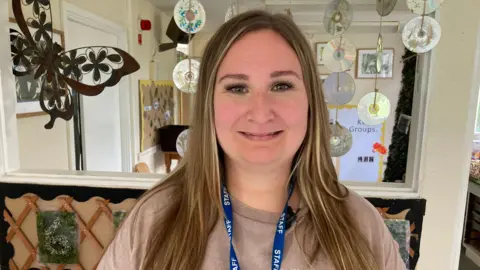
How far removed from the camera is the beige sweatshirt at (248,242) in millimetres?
717

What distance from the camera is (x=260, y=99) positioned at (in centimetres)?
68

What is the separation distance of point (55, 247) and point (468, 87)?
132cm

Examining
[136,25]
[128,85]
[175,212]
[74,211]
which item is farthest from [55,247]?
[136,25]

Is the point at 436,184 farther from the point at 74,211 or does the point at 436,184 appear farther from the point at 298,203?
the point at 74,211

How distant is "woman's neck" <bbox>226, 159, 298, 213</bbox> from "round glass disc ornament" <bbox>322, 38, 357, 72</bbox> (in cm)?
35

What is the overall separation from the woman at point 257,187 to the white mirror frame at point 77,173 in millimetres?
304

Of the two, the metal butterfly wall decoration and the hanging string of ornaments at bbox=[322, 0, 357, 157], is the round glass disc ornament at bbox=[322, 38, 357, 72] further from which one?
the metal butterfly wall decoration

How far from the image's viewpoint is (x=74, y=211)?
1.17 m

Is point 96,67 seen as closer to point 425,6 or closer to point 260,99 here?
point 260,99

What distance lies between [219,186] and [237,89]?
0.21 m

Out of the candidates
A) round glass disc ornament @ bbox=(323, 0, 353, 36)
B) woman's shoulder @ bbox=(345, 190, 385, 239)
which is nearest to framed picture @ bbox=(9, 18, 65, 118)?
round glass disc ornament @ bbox=(323, 0, 353, 36)

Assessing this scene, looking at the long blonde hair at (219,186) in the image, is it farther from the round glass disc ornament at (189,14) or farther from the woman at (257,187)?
the round glass disc ornament at (189,14)

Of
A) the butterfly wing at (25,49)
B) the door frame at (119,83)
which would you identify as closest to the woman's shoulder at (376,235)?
the butterfly wing at (25,49)

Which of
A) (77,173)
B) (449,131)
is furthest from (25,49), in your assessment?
(449,131)
